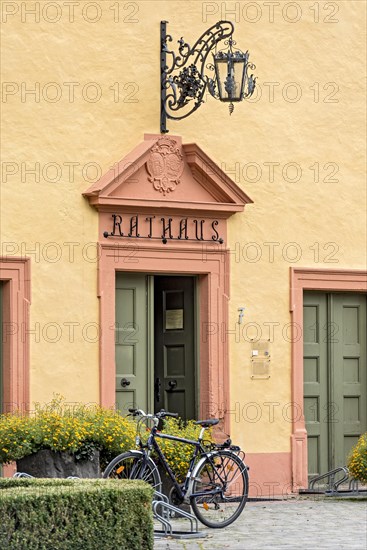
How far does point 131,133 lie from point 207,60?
1251mm

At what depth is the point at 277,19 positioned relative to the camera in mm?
15625

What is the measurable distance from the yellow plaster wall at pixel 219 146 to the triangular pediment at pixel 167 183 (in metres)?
0.18

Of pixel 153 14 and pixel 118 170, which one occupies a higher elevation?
pixel 153 14

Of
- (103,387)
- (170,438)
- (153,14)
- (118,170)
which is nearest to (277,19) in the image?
(153,14)

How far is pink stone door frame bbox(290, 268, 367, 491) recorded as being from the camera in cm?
1552

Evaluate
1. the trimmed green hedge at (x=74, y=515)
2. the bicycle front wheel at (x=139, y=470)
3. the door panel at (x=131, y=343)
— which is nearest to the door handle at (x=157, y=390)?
the door panel at (x=131, y=343)

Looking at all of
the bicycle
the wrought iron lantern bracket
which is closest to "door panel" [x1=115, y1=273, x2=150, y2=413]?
the wrought iron lantern bracket

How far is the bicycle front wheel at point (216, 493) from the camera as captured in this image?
12289 mm

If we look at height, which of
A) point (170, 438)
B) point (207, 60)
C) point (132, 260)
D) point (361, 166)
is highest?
point (207, 60)

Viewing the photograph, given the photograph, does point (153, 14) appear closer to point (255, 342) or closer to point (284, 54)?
point (284, 54)

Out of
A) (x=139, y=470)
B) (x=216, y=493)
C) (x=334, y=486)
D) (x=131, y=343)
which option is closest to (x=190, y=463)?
(x=216, y=493)

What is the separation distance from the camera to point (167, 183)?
14727 mm

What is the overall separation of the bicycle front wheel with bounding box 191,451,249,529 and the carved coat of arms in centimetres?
319

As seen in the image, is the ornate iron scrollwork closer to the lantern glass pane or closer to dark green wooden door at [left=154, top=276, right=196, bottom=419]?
the lantern glass pane
